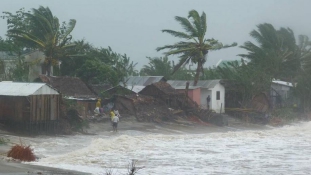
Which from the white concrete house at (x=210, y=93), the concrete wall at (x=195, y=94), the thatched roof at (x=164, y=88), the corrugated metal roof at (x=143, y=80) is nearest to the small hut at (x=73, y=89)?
the thatched roof at (x=164, y=88)

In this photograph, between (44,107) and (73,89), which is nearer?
(44,107)

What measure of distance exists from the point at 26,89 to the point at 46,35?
10928 millimetres

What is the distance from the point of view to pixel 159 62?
61.3 m

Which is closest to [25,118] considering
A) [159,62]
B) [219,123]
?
[219,123]

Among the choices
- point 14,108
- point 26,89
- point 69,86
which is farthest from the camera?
point 69,86

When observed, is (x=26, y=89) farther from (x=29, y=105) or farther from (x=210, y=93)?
(x=210, y=93)

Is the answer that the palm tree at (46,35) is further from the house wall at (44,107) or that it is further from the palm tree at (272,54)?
the palm tree at (272,54)

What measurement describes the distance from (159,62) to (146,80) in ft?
52.9

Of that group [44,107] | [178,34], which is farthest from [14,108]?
[178,34]

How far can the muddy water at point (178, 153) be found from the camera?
1897cm

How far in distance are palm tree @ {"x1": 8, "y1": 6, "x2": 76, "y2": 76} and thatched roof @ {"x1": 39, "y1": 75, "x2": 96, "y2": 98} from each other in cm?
232

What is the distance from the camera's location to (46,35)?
38.0 meters

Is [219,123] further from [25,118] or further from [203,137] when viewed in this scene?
[25,118]

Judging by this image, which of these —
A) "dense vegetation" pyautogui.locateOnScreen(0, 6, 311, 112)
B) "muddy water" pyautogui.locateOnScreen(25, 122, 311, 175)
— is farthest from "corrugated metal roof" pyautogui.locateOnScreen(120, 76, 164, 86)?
"muddy water" pyautogui.locateOnScreen(25, 122, 311, 175)
